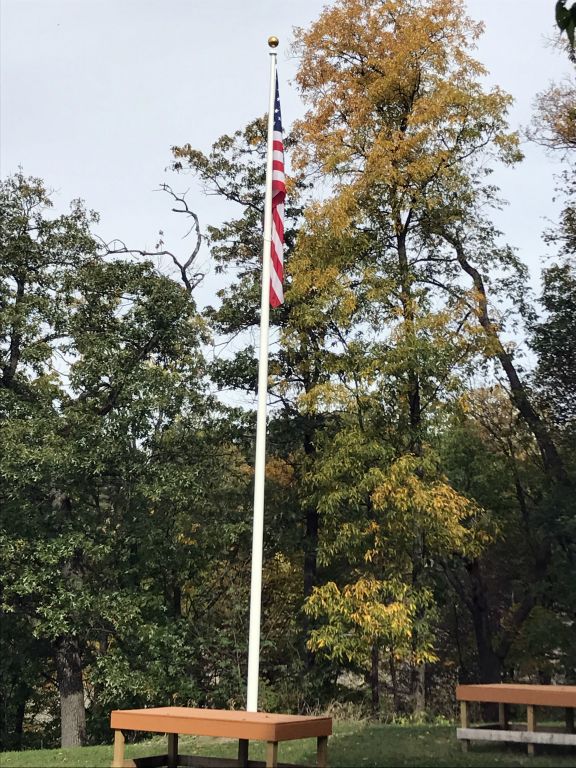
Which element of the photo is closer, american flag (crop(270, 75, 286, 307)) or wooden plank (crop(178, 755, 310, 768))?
wooden plank (crop(178, 755, 310, 768))

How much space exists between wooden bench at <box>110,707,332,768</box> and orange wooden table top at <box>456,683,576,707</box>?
2.45 m

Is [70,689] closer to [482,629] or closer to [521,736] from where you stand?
[482,629]

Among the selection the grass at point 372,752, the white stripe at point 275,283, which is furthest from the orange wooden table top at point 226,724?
the white stripe at point 275,283

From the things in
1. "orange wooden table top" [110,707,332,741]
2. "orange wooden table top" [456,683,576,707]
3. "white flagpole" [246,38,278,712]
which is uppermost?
"white flagpole" [246,38,278,712]

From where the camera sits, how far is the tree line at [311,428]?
1614 cm

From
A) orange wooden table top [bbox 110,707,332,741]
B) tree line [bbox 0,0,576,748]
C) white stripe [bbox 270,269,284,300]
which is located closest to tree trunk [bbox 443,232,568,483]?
tree line [bbox 0,0,576,748]

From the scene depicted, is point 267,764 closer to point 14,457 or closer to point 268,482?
point 14,457

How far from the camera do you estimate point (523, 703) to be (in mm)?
8625

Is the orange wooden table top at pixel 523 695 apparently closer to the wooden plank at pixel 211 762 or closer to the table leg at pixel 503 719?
the table leg at pixel 503 719

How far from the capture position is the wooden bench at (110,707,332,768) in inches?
253

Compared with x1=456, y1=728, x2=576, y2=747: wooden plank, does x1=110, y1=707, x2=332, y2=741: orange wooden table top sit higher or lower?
higher

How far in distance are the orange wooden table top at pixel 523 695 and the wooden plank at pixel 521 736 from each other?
0.27 meters

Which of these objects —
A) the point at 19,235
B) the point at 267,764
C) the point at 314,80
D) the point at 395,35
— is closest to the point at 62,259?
the point at 19,235

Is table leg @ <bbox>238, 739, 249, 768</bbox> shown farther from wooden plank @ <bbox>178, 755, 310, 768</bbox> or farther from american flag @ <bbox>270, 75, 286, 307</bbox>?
american flag @ <bbox>270, 75, 286, 307</bbox>
